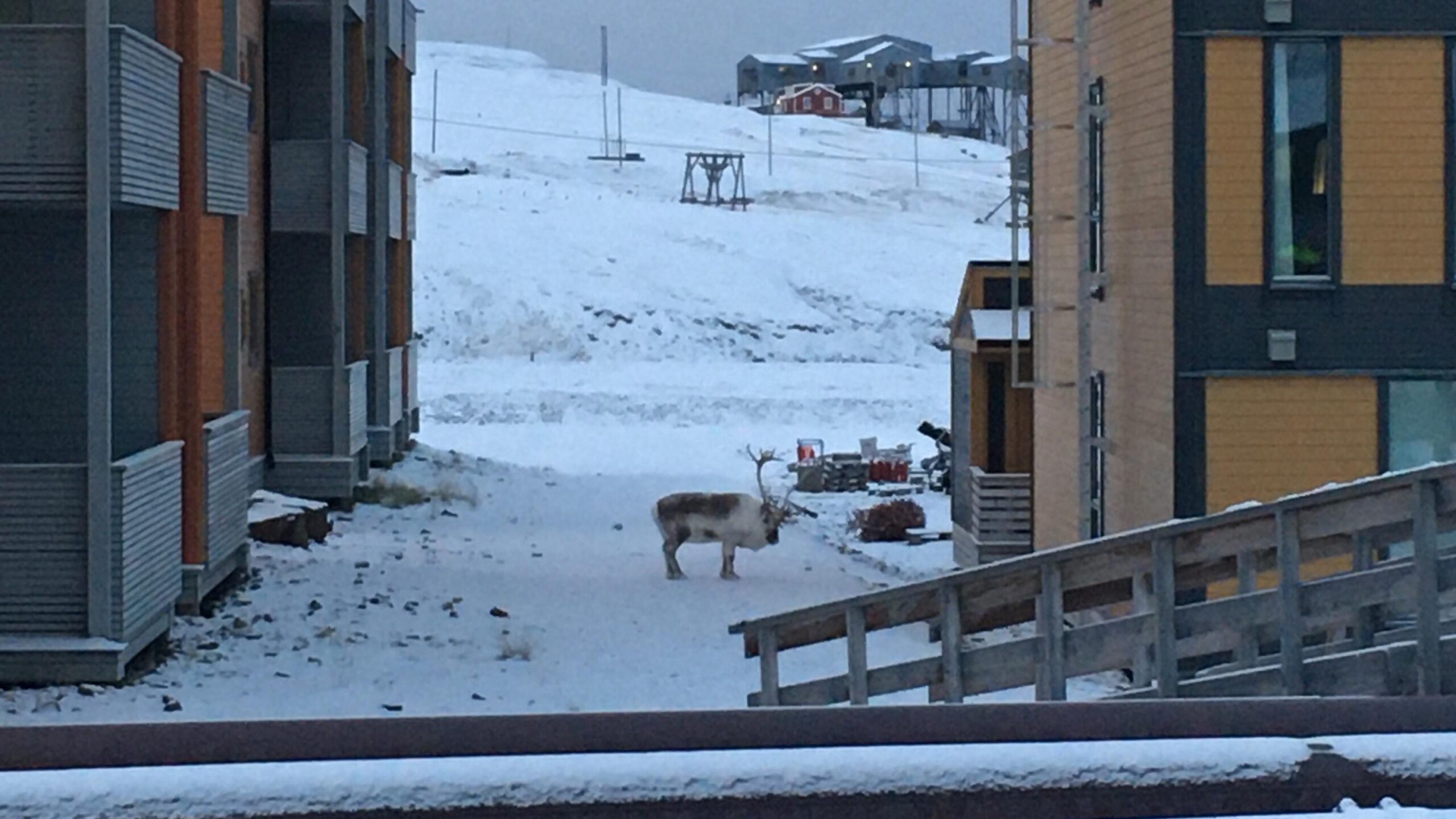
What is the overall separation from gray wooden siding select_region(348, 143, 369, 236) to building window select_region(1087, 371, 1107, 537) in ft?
42.9

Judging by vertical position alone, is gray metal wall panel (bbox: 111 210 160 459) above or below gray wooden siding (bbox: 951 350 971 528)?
above

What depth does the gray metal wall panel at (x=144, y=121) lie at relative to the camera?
1727cm

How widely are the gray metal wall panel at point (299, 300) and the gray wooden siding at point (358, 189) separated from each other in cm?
71

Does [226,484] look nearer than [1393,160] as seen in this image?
No

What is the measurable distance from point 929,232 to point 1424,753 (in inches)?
3435

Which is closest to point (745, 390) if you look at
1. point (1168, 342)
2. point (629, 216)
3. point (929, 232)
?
point (629, 216)

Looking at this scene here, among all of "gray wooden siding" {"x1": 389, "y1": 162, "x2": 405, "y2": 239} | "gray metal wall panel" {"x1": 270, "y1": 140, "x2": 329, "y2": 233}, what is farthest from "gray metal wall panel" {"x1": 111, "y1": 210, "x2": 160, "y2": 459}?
"gray wooden siding" {"x1": 389, "y1": 162, "x2": 405, "y2": 239}

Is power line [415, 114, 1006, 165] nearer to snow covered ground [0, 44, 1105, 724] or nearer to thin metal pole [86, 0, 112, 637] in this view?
snow covered ground [0, 44, 1105, 724]

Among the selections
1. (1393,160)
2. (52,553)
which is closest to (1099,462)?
(1393,160)

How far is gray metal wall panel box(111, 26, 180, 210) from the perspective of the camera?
17266mm

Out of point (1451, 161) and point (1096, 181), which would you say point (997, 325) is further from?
point (1451, 161)

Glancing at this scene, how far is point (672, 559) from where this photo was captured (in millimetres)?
25094

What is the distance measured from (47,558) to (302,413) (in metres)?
13.6

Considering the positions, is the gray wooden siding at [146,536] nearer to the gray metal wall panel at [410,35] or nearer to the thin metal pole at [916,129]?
the gray metal wall panel at [410,35]
